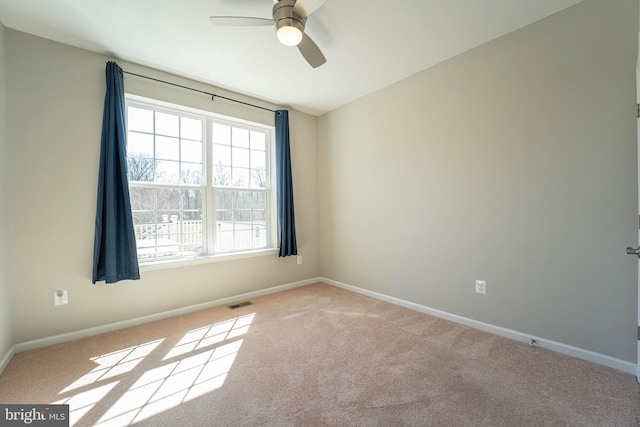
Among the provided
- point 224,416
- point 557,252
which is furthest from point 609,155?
point 224,416

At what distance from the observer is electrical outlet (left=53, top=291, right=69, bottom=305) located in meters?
2.39

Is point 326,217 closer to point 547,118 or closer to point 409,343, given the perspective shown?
point 409,343

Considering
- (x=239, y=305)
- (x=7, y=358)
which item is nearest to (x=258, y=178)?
(x=239, y=305)

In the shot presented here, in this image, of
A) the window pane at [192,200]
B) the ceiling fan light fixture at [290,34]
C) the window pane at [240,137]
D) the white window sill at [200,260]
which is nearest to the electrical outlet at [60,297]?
the white window sill at [200,260]

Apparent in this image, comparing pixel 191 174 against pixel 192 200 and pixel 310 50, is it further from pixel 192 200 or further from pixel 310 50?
pixel 310 50

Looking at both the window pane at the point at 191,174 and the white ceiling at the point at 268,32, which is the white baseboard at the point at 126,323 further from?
the white ceiling at the point at 268,32

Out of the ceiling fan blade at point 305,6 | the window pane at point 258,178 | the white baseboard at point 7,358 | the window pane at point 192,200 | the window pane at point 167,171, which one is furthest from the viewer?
the window pane at point 258,178

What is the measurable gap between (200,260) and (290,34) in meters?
2.47

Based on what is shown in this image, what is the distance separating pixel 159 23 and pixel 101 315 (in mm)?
2636

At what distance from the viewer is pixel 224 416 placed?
152 centimetres

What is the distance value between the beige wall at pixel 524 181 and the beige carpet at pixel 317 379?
455mm

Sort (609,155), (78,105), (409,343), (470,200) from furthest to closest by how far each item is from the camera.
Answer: (470,200), (78,105), (409,343), (609,155)

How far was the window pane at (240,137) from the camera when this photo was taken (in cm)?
360

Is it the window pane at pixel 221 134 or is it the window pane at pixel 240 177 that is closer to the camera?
the window pane at pixel 221 134
